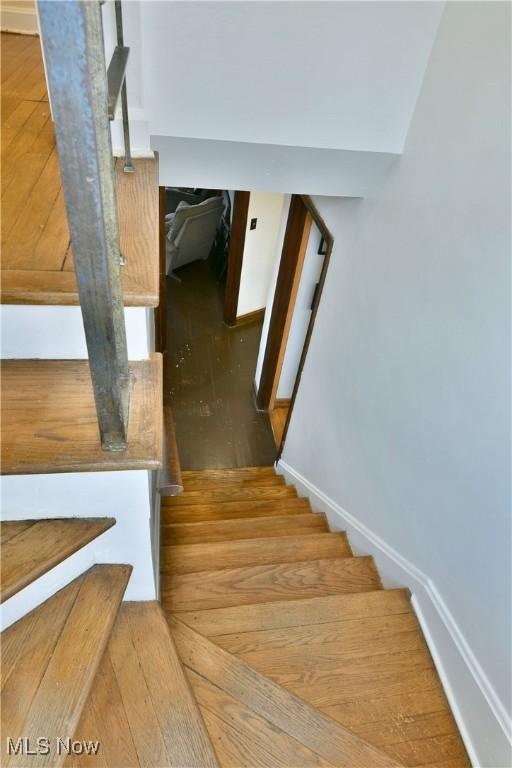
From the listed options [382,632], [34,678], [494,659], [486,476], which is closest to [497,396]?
[486,476]

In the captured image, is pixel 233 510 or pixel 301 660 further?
pixel 233 510

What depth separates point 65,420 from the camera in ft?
3.13

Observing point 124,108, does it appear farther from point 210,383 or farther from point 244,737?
point 210,383

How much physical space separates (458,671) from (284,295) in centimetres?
253

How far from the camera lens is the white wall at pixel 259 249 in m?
4.05

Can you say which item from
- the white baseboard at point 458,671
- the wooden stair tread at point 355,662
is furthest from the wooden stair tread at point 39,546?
the white baseboard at point 458,671

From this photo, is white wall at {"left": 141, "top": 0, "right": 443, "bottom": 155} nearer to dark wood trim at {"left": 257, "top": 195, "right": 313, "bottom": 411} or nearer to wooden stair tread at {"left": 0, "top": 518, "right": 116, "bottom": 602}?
dark wood trim at {"left": 257, "top": 195, "right": 313, "bottom": 411}

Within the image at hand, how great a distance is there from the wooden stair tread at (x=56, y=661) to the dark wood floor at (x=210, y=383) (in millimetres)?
2294

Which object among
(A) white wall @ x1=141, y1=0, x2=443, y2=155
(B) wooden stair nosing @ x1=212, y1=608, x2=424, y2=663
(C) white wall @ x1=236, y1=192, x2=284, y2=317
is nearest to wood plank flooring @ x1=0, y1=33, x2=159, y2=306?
(A) white wall @ x1=141, y1=0, x2=443, y2=155

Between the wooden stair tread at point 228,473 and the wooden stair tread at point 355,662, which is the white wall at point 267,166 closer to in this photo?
the wooden stair tread at point 355,662

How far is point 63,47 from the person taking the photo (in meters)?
0.47

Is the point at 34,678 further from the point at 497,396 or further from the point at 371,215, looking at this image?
the point at 371,215

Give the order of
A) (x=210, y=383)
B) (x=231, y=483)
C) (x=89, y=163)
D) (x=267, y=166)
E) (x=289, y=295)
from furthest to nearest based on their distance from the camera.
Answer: (x=210, y=383) < (x=289, y=295) < (x=231, y=483) < (x=267, y=166) < (x=89, y=163)

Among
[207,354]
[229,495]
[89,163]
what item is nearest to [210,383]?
[207,354]
